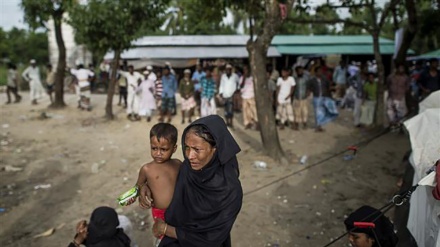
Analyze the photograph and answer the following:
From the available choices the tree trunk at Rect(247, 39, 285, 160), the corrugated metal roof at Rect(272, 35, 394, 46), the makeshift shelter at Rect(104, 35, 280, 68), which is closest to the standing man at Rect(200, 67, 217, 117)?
the tree trunk at Rect(247, 39, 285, 160)

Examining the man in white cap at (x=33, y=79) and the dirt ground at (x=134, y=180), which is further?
the man in white cap at (x=33, y=79)

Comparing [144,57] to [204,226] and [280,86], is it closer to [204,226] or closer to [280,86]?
[280,86]

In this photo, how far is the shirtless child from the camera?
2.38 metres

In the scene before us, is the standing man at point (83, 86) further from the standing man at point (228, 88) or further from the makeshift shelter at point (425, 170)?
the makeshift shelter at point (425, 170)

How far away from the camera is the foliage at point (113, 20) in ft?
30.6

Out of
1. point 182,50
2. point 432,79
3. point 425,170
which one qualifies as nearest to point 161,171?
point 425,170

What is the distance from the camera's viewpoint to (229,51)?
63.9 ft

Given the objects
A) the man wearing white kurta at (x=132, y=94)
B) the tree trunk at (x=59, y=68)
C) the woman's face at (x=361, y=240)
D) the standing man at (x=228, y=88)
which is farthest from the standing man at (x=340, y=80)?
the woman's face at (x=361, y=240)

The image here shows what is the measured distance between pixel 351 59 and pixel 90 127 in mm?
17835

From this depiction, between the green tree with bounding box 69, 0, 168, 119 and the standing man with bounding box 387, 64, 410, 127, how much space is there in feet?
19.4

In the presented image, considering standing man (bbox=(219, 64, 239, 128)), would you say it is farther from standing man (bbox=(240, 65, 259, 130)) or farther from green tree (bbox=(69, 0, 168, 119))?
green tree (bbox=(69, 0, 168, 119))

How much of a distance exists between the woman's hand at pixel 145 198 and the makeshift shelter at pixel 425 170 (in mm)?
1642

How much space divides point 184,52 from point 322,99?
11384mm

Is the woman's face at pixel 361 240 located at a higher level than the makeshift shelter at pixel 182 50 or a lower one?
lower
